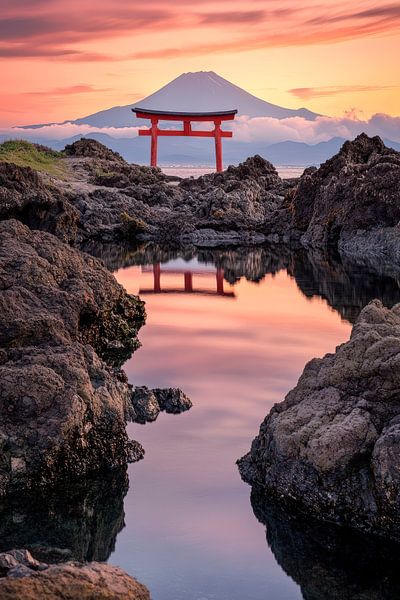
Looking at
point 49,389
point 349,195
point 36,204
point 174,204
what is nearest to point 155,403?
point 49,389

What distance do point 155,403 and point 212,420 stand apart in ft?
2.18

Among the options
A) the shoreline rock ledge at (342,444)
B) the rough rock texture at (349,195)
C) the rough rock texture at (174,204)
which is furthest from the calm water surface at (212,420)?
the rough rock texture at (174,204)

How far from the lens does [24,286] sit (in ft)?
37.6

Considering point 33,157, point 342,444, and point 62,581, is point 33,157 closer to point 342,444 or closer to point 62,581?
point 342,444

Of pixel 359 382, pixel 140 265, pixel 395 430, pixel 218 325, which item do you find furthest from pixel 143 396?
pixel 140 265

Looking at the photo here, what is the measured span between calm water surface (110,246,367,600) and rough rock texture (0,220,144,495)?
1.64 ft

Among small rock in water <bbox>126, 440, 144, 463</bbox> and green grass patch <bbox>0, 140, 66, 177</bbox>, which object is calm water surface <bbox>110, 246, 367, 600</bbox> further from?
green grass patch <bbox>0, 140, 66, 177</bbox>

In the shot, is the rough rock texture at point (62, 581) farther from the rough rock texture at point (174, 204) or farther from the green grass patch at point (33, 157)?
the green grass patch at point (33, 157)

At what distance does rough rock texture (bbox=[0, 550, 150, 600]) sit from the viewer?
5.01 metres

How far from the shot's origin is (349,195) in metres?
28.9

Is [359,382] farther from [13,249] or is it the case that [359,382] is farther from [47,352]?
[13,249]

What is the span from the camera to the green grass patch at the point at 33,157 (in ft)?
136

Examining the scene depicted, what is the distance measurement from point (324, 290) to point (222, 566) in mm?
14347

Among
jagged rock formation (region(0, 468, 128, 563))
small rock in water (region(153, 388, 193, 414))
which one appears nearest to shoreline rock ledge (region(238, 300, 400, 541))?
jagged rock formation (region(0, 468, 128, 563))
